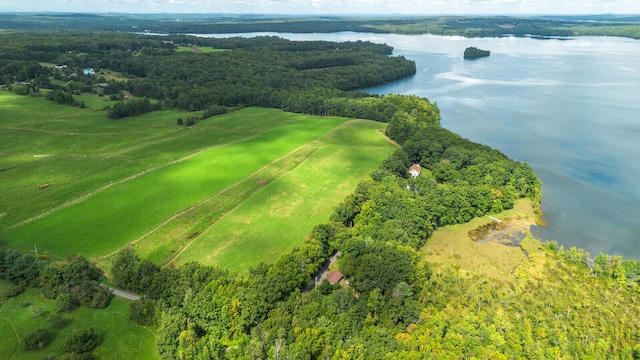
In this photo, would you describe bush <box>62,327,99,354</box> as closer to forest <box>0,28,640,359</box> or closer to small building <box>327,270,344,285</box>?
forest <box>0,28,640,359</box>

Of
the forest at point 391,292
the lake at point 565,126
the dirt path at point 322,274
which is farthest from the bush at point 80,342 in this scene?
the lake at point 565,126

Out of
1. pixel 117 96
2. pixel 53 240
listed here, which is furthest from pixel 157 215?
pixel 117 96

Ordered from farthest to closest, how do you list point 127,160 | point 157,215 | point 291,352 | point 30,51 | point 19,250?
1. point 30,51
2. point 127,160
3. point 157,215
4. point 19,250
5. point 291,352

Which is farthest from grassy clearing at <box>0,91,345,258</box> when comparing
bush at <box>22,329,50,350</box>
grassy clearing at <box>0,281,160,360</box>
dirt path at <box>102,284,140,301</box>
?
bush at <box>22,329,50,350</box>

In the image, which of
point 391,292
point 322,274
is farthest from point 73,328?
point 391,292

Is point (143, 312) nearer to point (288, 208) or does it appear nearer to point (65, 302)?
point (65, 302)

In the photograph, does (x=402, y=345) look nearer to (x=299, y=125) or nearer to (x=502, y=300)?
(x=502, y=300)
